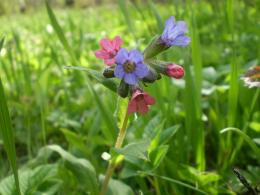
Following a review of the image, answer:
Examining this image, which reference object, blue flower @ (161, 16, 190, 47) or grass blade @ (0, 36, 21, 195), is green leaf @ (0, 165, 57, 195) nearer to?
grass blade @ (0, 36, 21, 195)

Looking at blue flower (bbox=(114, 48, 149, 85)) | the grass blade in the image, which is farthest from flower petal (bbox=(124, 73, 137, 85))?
the grass blade

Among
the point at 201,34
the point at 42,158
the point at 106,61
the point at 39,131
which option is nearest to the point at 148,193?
the point at 42,158

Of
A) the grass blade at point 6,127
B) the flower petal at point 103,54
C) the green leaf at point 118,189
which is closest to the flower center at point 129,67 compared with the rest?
the flower petal at point 103,54

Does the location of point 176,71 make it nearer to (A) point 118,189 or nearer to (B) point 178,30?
(B) point 178,30

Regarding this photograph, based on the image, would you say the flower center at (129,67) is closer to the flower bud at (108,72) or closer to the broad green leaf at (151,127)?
the flower bud at (108,72)

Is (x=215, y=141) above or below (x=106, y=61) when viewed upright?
below

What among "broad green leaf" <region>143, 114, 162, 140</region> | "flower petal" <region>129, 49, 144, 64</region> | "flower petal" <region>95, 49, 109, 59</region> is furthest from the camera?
"broad green leaf" <region>143, 114, 162, 140</region>

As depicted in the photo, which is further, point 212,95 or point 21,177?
point 212,95

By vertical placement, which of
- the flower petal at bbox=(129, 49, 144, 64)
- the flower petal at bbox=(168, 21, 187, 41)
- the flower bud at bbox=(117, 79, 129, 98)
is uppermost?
the flower petal at bbox=(168, 21, 187, 41)

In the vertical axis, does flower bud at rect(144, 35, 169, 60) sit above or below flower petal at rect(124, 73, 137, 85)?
above

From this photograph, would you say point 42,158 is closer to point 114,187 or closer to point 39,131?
point 114,187
